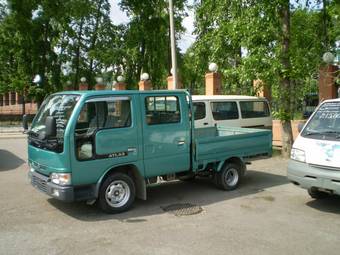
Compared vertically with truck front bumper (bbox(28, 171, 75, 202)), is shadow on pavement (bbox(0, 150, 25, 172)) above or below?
below

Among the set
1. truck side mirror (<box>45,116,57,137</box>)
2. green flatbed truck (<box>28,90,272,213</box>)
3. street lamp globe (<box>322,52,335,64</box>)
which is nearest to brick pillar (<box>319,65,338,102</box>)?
street lamp globe (<box>322,52,335,64</box>)

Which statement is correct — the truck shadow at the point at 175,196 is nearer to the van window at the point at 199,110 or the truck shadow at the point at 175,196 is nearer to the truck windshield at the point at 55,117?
the truck windshield at the point at 55,117

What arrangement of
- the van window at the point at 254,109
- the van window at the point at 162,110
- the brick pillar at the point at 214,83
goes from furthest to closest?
the brick pillar at the point at 214,83
the van window at the point at 254,109
the van window at the point at 162,110

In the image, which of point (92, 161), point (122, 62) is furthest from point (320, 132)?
point (122, 62)

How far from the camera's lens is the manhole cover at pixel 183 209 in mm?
7223

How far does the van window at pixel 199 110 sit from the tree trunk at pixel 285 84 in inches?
95.9

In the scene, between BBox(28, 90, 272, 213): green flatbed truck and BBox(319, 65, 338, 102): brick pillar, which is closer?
BBox(28, 90, 272, 213): green flatbed truck

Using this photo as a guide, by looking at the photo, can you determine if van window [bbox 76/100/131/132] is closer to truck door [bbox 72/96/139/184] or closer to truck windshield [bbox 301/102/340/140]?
truck door [bbox 72/96/139/184]

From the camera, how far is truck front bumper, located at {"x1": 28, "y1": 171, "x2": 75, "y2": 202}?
6523mm

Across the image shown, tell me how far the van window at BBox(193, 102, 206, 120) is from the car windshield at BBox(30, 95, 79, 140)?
237 inches

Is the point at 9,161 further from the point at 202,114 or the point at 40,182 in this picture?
the point at 40,182

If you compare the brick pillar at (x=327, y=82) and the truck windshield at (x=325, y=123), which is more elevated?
the brick pillar at (x=327, y=82)

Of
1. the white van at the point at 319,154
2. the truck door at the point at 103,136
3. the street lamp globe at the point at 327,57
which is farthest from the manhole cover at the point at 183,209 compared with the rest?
the street lamp globe at the point at 327,57

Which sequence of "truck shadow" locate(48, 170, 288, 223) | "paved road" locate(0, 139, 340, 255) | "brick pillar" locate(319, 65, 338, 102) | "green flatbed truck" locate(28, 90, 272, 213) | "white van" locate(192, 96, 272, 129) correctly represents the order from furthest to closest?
"brick pillar" locate(319, 65, 338, 102) → "white van" locate(192, 96, 272, 129) → "truck shadow" locate(48, 170, 288, 223) → "green flatbed truck" locate(28, 90, 272, 213) → "paved road" locate(0, 139, 340, 255)
